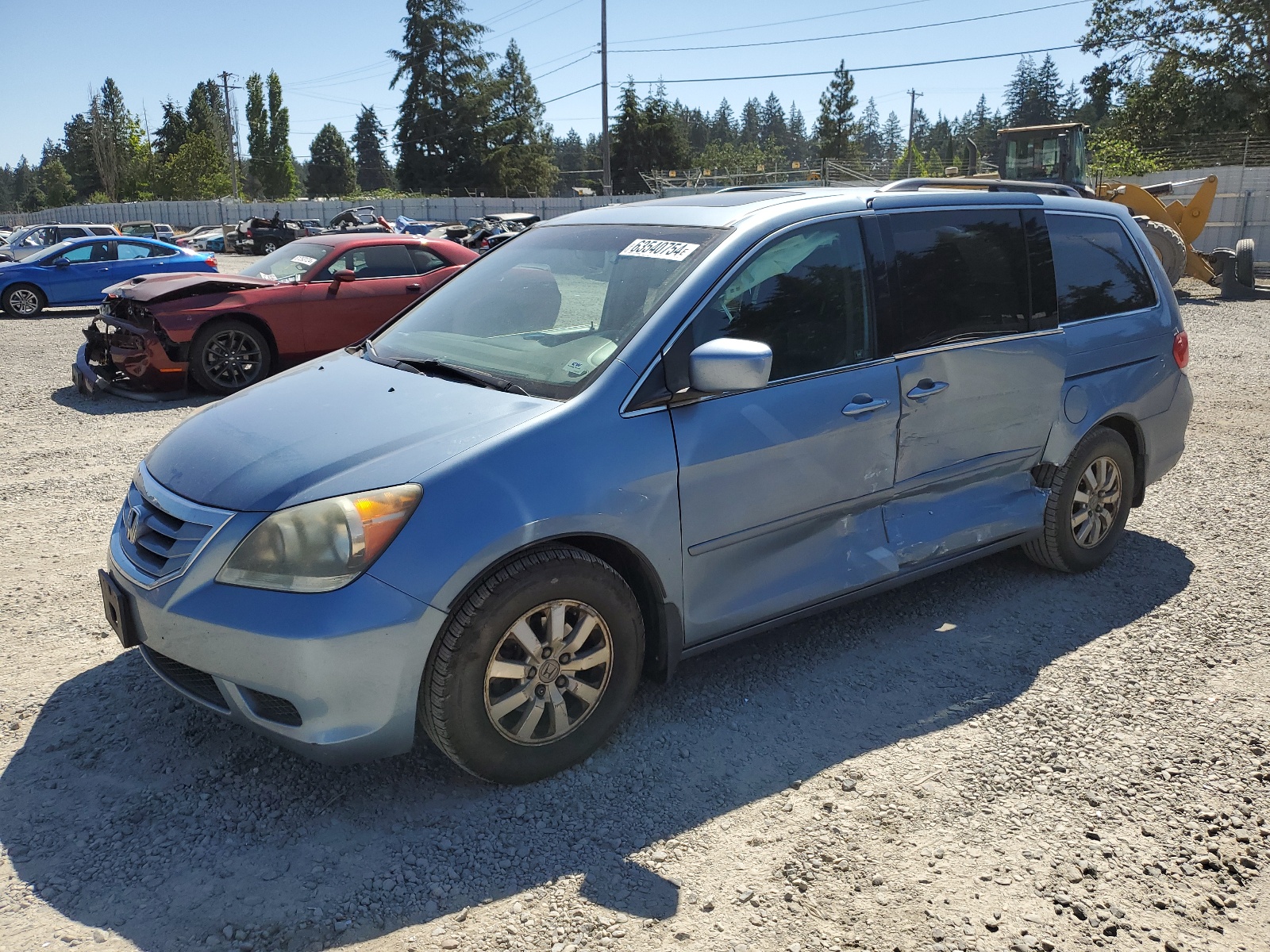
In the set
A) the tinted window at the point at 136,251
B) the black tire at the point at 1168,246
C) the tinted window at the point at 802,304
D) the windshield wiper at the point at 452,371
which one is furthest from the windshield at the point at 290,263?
the black tire at the point at 1168,246

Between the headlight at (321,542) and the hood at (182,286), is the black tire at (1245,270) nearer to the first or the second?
the hood at (182,286)

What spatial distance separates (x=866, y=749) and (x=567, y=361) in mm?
1672

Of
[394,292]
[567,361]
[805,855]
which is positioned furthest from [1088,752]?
[394,292]

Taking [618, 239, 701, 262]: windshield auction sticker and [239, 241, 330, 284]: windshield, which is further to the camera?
[239, 241, 330, 284]: windshield

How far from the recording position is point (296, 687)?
108 inches

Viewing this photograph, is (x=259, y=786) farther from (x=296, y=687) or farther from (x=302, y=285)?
(x=302, y=285)

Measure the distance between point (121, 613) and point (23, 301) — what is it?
59.4ft

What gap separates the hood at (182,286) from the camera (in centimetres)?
945

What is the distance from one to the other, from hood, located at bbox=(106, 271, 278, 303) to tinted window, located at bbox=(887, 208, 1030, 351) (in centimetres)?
766

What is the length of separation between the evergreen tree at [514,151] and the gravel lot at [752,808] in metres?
76.0

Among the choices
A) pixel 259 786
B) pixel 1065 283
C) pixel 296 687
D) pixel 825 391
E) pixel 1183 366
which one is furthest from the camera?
pixel 1183 366

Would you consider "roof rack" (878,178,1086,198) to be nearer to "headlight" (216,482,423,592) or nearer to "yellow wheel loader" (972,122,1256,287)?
"headlight" (216,482,423,592)

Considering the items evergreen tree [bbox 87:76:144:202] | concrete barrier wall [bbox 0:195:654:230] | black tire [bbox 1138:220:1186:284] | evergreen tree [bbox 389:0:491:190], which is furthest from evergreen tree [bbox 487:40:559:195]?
black tire [bbox 1138:220:1186:284]

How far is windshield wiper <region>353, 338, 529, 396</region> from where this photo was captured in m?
3.35
